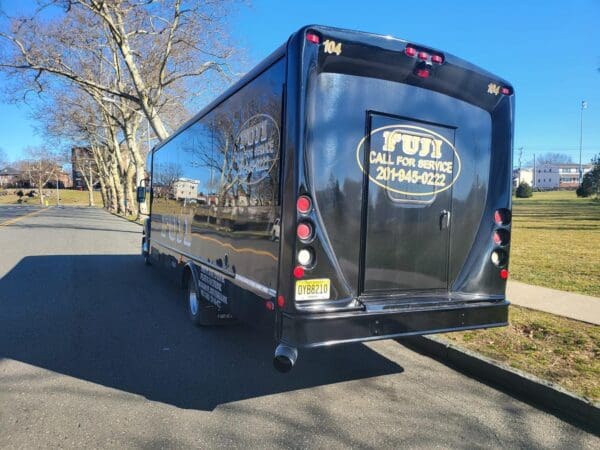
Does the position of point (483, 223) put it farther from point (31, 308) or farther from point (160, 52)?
point (160, 52)

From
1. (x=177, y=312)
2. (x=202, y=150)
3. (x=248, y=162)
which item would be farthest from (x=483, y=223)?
(x=177, y=312)

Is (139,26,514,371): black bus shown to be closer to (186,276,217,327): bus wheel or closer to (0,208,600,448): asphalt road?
(0,208,600,448): asphalt road

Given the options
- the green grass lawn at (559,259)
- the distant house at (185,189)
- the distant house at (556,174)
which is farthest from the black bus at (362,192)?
the distant house at (556,174)

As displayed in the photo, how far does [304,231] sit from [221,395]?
166 cm

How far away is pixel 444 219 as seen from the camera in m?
4.18

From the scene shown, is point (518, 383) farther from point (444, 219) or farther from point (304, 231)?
point (304, 231)

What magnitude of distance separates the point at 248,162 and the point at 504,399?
3085mm

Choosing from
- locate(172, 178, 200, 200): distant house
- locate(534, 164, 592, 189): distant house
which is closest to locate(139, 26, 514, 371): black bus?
locate(172, 178, 200, 200): distant house

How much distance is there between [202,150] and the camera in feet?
19.1

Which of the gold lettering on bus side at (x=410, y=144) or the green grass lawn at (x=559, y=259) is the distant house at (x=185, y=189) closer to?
the gold lettering on bus side at (x=410, y=144)

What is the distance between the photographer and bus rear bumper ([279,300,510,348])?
3459 millimetres

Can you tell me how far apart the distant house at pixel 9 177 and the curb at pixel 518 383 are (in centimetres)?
14959

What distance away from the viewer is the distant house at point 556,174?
132 meters

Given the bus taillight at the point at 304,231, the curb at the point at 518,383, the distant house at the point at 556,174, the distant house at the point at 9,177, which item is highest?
the distant house at the point at 556,174
